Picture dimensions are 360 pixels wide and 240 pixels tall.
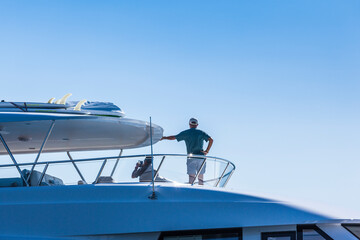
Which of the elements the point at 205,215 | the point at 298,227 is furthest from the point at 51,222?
the point at 298,227

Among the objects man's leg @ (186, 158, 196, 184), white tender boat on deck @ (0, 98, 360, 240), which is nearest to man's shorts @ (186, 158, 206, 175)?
man's leg @ (186, 158, 196, 184)

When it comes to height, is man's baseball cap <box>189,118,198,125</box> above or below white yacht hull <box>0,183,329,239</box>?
above

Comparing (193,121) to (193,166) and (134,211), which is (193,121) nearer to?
(193,166)

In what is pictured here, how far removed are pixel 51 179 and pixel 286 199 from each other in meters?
3.60

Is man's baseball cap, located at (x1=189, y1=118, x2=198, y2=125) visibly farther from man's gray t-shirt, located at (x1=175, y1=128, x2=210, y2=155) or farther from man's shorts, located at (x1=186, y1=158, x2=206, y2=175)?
man's shorts, located at (x1=186, y1=158, x2=206, y2=175)

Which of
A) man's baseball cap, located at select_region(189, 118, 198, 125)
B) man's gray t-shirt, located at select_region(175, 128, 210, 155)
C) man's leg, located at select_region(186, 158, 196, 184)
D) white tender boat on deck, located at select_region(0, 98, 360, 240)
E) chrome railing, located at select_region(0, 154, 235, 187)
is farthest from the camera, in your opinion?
man's baseball cap, located at select_region(189, 118, 198, 125)

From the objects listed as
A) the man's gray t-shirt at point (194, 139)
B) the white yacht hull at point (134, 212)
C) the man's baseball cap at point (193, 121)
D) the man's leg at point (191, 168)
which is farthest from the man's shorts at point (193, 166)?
the man's baseball cap at point (193, 121)

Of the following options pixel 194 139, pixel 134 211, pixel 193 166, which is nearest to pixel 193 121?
pixel 194 139

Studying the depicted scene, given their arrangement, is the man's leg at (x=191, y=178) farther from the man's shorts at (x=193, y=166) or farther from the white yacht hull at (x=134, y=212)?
the white yacht hull at (x=134, y=212)

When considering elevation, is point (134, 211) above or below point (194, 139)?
below

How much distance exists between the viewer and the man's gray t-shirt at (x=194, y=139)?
9901 mm

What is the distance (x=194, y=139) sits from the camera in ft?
32.5

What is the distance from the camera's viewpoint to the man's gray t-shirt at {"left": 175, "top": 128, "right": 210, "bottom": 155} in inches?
390

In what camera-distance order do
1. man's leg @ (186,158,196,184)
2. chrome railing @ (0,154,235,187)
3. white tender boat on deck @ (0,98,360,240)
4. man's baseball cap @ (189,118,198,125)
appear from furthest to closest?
man's baseball cap @ (189,118,198,125)
man's leg @ (186,158,196,184)
chrome railing @ (0,154,235,187)
white tender boat on deck @ (0,98,360,240)
